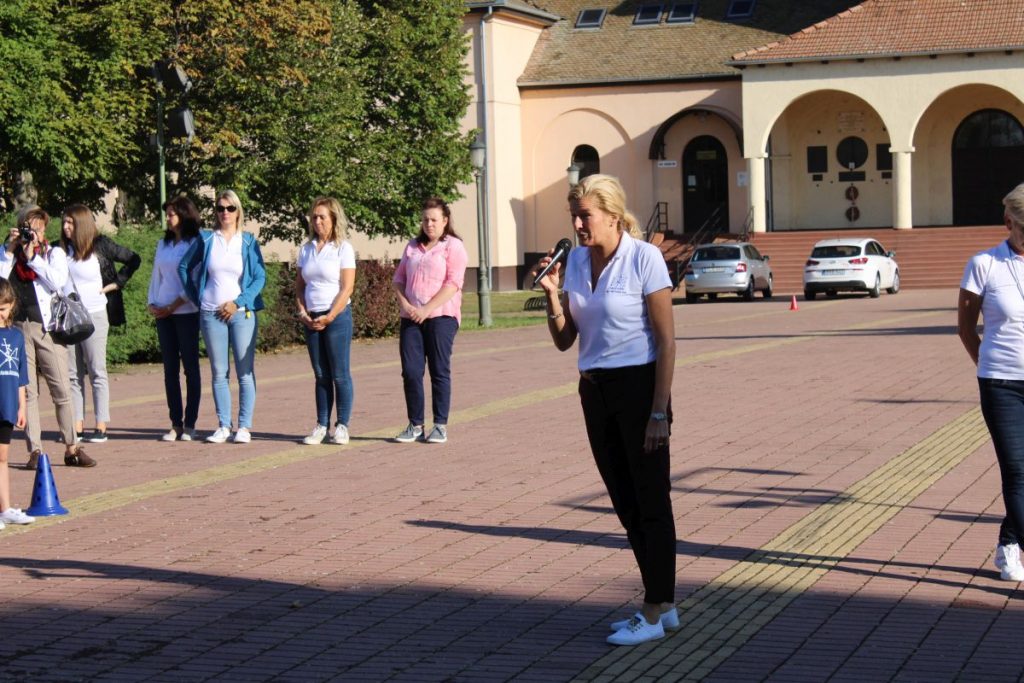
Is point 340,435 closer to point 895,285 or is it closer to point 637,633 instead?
point 637,633

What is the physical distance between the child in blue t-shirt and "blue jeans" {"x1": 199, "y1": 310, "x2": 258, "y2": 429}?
3.40m

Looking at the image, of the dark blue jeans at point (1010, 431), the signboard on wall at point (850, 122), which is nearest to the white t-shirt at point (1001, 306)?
the dark blue jeans at point (1010, 431)

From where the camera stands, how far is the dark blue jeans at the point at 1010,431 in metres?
6.74

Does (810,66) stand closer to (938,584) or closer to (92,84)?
(92,84)

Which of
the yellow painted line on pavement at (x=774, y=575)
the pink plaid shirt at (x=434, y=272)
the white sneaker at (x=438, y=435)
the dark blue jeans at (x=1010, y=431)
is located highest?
the pink plaid shirt at (x=434, y=272)

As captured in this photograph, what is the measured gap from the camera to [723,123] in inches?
1981

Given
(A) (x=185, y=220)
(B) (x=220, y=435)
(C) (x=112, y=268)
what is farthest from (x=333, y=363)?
(C) (x=112, y=268)

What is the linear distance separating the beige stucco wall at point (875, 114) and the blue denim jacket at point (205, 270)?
37.3m

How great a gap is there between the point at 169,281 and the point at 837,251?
28.2m

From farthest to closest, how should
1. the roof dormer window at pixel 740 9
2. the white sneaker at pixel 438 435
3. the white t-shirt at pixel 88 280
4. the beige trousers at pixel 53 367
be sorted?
the roof dormer window at pixel 740 9, the white t-shirt at pixel 88 280, the white sneaker at pixel 438 435, the beige trousers at pixel 53 367

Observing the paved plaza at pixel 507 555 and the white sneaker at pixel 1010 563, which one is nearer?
the paved plaza at pixel 507 555

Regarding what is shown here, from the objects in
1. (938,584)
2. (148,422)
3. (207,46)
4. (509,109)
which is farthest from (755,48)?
(938,584)

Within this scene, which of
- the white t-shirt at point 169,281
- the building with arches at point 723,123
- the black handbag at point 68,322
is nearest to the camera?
the black handbag at point 68,322

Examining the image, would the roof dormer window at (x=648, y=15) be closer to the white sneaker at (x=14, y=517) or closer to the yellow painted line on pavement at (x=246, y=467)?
the yellow painted line on pavement at (x=246, y=467)
